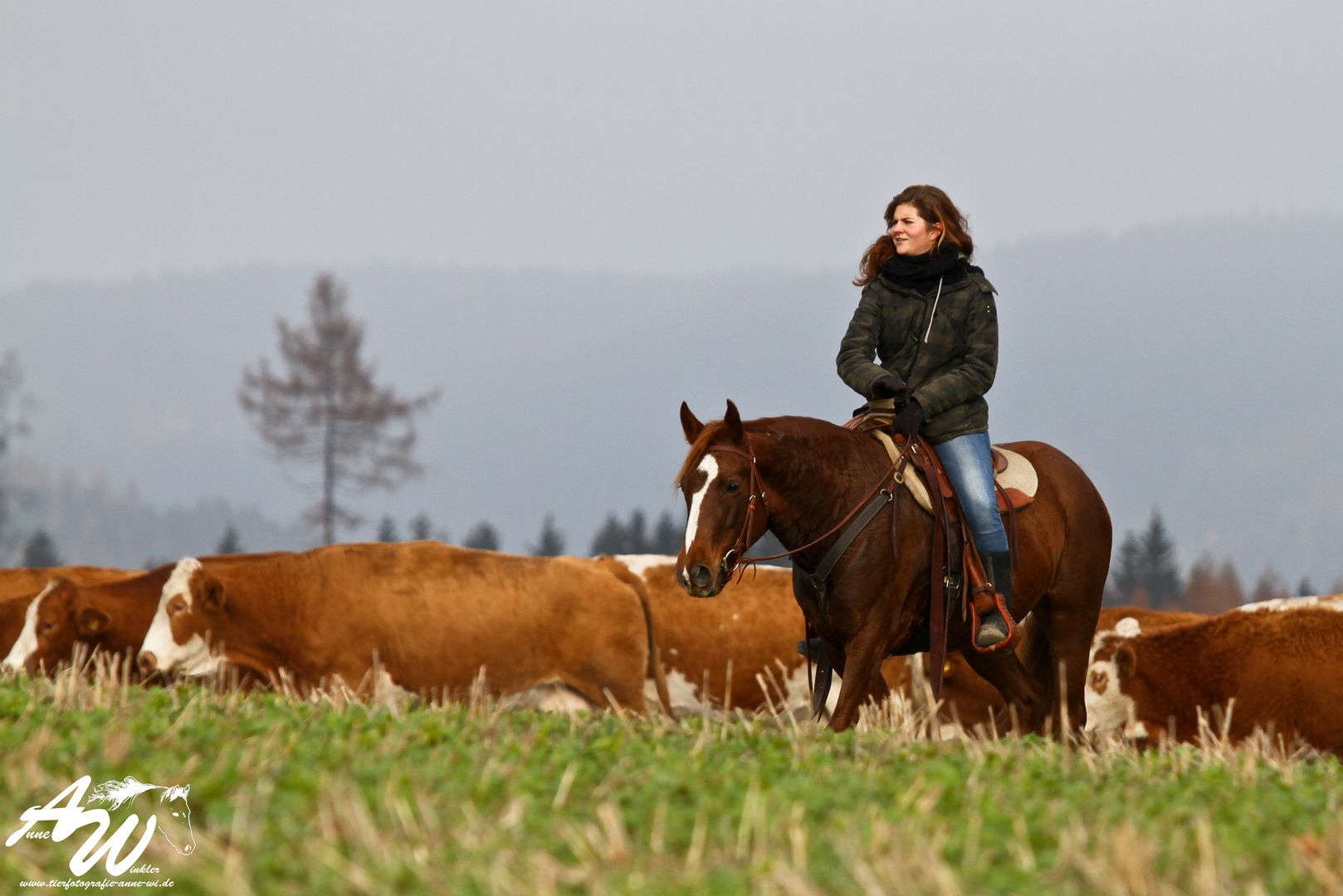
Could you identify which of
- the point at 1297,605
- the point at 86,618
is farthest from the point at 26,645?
the point at 1297,605

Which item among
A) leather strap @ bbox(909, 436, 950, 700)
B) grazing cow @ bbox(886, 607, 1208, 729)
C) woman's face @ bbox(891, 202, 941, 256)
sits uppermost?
woman's face @ bbox(891, 202, 941, 256)

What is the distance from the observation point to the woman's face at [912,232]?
775 cm

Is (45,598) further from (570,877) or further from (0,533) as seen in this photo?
(0,533)

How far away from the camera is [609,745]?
196 inches

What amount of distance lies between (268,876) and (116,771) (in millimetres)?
1090

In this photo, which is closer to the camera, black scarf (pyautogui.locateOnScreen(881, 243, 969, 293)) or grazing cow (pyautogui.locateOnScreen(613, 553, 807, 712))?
black scarf (pyautogui.locateOnScreen(881, 243, 969, 293))

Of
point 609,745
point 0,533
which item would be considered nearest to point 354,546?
point 609,745

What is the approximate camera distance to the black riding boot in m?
7.47

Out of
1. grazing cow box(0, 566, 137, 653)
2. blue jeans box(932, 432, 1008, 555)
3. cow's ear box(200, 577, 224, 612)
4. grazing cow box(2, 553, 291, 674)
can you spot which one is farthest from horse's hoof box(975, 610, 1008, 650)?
grazing cow box(0, 566, 137, 653)

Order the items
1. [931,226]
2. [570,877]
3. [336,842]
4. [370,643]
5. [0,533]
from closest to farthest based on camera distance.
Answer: [570,877] < [336,842] < [931,226] < [370,643] < [0,533]

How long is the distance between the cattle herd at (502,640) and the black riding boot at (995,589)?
415cm

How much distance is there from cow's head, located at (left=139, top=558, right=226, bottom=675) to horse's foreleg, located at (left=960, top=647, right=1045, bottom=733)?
622 cm
